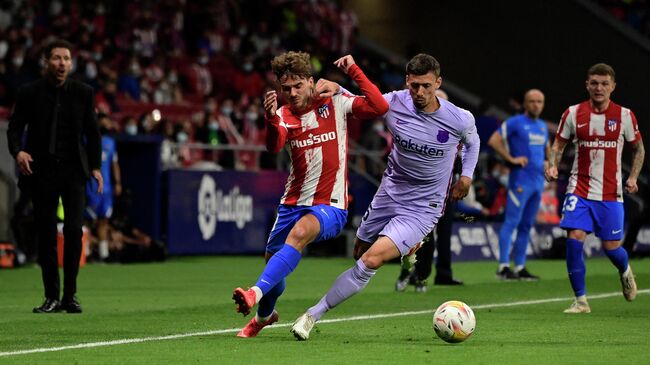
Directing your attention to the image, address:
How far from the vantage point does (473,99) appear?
112ft

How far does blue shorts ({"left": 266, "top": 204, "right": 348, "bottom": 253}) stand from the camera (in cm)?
962

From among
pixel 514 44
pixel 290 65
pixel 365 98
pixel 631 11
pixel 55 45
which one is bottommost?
pixel 365 98

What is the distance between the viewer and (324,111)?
9.72 m

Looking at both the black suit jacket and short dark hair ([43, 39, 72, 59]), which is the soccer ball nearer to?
the black suit jacket

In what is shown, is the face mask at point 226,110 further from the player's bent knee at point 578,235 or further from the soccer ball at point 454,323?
the soccer ball at point 454,323

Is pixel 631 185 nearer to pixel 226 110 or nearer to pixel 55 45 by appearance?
pixel 55 45

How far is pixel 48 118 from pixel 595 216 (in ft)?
16.7

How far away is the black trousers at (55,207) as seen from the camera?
1193 cm

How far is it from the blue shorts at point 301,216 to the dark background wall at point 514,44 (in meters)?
21.5

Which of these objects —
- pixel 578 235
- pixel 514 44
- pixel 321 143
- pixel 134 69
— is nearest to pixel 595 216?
pixel 578 235

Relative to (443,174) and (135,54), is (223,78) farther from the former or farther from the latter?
(443,174)

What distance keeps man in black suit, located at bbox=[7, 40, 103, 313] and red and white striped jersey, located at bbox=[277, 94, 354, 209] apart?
9.04 ft

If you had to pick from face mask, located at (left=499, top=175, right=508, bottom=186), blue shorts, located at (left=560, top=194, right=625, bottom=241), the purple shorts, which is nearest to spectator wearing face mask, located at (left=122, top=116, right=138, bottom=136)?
face mask, located at (left=499, top=175, right=508, bottom=186)

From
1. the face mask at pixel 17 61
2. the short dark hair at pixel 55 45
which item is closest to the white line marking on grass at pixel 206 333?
the short dark hair at pixel 55 45
